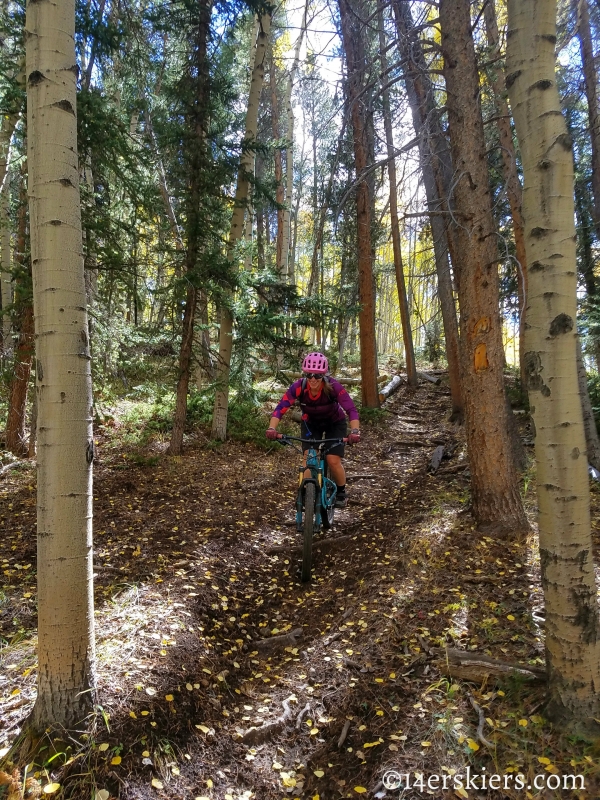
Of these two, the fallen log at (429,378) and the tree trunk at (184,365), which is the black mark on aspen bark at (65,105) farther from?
the fallen log at (429,378)

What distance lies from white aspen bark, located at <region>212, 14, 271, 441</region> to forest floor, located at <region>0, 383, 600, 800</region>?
3.46m

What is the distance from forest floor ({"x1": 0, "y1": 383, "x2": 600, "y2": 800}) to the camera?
233 cm

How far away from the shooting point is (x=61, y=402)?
2.28 meters

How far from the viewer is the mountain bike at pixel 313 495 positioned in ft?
15.3

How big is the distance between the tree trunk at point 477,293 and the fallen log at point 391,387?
27.8 ft

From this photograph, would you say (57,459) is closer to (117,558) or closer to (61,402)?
(61,402)

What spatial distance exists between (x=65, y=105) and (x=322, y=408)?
12.0ft

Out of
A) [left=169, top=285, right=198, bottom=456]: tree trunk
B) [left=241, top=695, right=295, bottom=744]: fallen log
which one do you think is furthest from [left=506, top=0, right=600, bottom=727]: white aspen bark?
[left=169, top=285, right=198, bottom=456]: tree trunk

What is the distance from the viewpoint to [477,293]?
4.73 metres

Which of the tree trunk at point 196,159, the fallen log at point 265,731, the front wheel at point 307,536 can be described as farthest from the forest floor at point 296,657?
the tree trunk at point 196,159

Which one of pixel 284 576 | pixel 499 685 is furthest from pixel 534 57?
pixel 284 576

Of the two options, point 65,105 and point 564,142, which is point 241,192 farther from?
point 564,142

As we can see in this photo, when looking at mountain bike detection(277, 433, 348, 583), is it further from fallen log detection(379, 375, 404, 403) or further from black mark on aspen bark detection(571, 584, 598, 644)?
fallen log detection(379, 375, 404, 403)

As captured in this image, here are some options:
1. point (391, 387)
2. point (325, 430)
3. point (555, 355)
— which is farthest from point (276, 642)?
point (391, 387)
